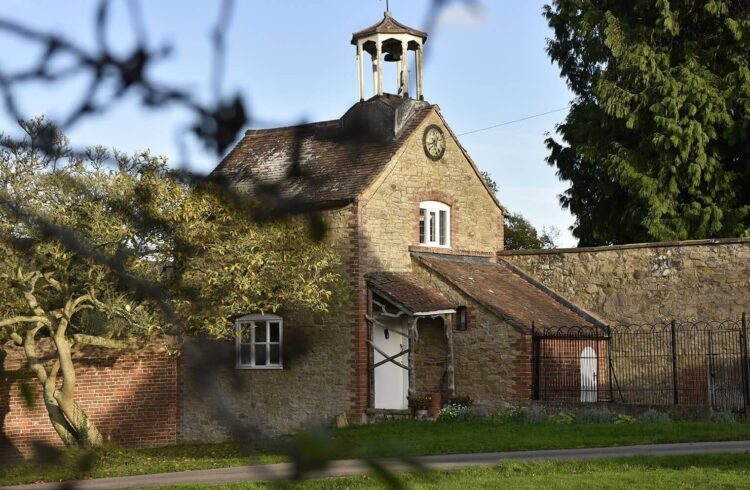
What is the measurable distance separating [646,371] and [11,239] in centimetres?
2257

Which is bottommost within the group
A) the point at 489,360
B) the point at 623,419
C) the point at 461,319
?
the point at 623,419

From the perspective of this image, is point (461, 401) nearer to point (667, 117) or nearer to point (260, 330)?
point (260, 330)

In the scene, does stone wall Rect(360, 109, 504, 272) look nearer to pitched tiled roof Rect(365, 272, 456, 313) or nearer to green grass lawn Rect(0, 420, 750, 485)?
pitched tiled roof Rect(365, 272, 456, 313)

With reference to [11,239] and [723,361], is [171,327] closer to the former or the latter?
[11,239]

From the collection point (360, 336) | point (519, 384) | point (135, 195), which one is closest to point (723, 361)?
point (519, 384)

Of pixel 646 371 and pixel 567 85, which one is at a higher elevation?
pixel 567 85

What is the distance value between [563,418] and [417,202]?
19.6 ft

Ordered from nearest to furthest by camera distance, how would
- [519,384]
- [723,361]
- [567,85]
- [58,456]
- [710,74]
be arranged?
[58,456] → [519,384] → [723,361] → [710,74] → [567,85]

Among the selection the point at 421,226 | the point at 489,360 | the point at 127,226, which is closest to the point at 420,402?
the point at 489,360

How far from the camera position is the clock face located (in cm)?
2391

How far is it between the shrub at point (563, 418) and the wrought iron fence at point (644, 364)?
1.18 metres

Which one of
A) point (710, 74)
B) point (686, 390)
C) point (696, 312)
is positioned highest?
point (710, 74)

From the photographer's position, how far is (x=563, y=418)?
20.1 metres

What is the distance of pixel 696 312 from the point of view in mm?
23562
